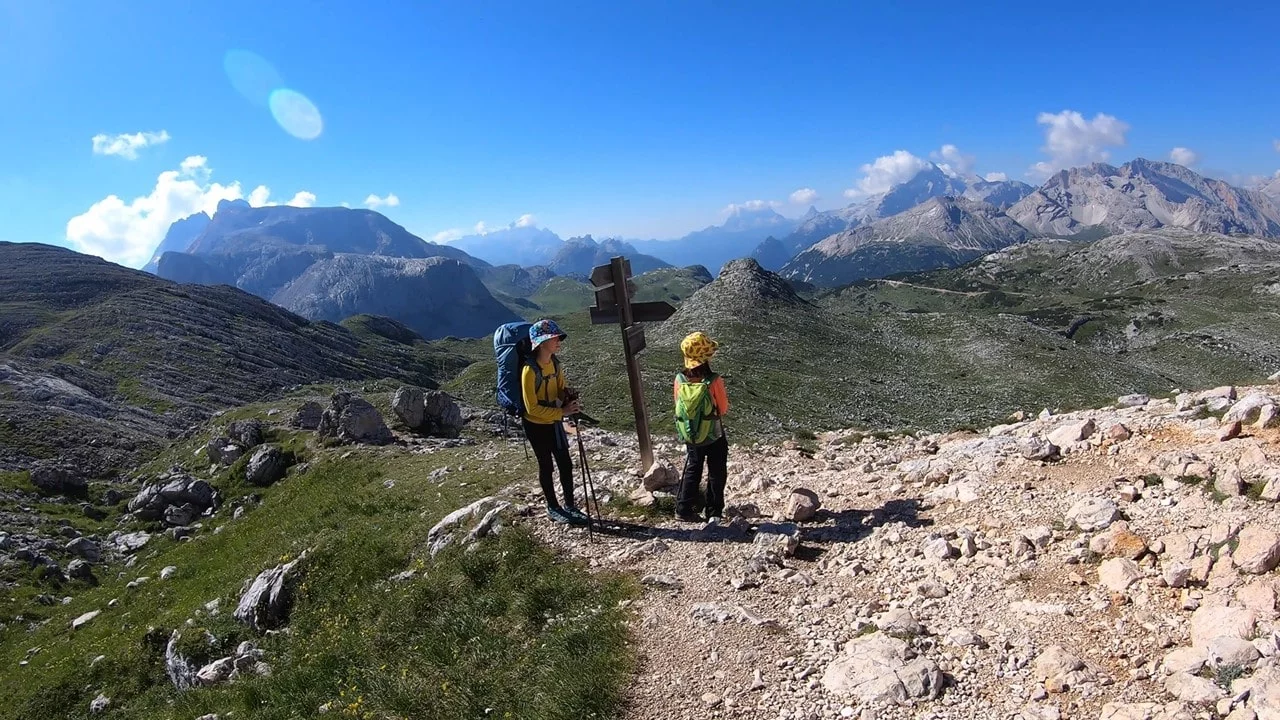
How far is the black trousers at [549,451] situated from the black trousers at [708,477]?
6.77ft

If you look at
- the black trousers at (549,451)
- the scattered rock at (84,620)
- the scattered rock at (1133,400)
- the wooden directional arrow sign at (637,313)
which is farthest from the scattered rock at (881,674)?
the scattered rock at (84,620)

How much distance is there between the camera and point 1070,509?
8.84 metres

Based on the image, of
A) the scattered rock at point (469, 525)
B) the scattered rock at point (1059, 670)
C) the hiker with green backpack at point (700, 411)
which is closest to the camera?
the scattered rock at point (1059, 670)

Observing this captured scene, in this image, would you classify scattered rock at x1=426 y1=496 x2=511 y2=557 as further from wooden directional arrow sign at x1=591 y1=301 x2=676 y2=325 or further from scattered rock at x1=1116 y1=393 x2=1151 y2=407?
scattered rock at x1=1116 y1=393 x2=1151 y2=407

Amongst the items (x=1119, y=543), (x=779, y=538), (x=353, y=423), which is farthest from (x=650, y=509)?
(x=353, y=423)

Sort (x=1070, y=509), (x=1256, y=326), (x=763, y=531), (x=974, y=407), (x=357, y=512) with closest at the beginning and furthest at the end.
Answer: (x=1070, y=509)
(x=763, y=531)
(x=357, y=512)
(x=974, y=407)
(x=1256, y=326)

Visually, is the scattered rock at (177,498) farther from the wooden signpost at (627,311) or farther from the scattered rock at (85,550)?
the wooden signpost at (627,311)

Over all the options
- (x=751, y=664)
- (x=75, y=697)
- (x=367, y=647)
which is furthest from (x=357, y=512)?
(x=751, y=664)

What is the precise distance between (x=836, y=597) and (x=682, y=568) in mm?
2329

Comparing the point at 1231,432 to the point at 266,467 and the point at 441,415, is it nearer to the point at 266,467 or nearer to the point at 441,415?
the point at 441,415

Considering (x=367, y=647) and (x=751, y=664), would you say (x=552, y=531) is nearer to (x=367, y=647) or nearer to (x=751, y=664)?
(x=367, y=647)

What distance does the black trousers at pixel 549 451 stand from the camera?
11148 millimetres

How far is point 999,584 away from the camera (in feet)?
25.5

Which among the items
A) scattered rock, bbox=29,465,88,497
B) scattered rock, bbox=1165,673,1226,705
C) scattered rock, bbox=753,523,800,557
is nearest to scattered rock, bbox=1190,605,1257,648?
scattered rock, bbox=1165,673,1226,705
